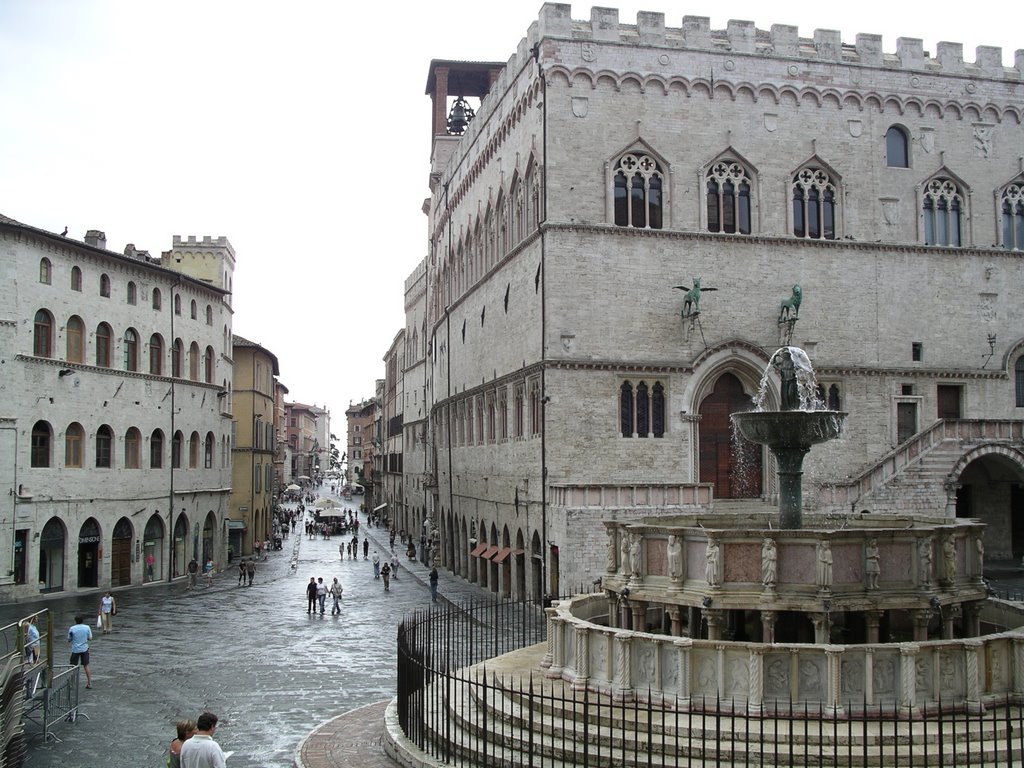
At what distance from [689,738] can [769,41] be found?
28903mm

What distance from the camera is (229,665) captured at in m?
24.8

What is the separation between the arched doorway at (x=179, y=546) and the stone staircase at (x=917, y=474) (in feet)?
91.2

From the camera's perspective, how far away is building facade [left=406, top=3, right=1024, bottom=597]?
33.1 m

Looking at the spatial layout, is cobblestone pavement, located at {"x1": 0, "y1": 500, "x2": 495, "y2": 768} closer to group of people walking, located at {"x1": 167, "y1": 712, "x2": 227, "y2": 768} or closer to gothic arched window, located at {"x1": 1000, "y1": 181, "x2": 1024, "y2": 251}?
group of people walking, located at {"x1": 167, "y1": 712, "x2": 227, "y2": 768}

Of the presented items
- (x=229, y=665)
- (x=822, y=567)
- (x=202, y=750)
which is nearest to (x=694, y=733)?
(x=822, y=567)

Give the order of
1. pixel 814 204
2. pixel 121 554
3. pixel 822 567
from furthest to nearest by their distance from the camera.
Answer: pixel 121 554
pixel 814 204
pixel 822 567

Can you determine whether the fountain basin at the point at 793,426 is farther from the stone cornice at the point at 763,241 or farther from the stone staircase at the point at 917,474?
the stone cornice at the point at 763,241

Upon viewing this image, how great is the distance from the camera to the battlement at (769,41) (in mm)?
33844

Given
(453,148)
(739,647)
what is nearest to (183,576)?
(453,148)

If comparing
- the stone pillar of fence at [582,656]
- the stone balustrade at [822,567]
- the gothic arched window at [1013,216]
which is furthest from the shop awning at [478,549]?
the stone pillar of fence at [582,656]

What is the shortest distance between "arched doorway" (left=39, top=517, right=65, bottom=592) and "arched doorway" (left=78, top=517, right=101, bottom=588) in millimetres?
1178

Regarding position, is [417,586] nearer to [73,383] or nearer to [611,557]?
[73,383]

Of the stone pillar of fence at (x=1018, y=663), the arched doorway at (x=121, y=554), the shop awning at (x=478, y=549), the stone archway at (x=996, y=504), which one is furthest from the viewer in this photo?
the arched doorway at (x=121, y=554)

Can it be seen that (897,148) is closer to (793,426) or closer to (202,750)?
(793,426)
